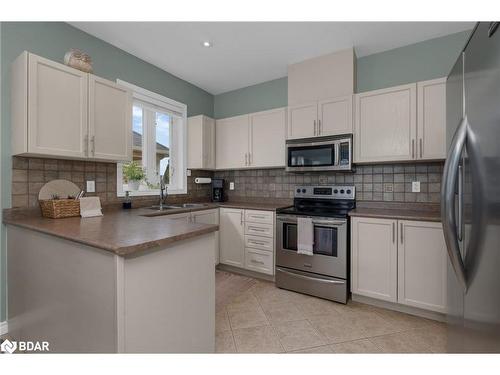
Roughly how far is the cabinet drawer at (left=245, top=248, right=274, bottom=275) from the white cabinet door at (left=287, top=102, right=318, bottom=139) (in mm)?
1438

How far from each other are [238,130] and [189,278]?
2372 millimetres

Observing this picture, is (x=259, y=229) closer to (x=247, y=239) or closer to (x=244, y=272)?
(x=247, y=239)

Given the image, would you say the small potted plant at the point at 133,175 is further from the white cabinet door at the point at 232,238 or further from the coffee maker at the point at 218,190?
the coffee maker at the point at 218,190

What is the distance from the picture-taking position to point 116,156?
211cm

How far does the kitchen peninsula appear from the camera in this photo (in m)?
0.99

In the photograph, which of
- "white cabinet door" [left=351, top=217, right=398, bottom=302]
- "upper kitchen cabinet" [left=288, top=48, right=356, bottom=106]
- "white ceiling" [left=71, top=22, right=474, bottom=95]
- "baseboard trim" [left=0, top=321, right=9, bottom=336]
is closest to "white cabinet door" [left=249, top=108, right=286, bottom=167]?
"upper kitchen cabinet" [left=288, top=48, right=356, bottom=106]

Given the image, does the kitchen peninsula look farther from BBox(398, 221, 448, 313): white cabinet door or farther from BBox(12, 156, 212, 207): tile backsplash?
BBox(398, 221, 448, 313): white cabinet door

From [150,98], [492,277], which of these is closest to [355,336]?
[492,277]

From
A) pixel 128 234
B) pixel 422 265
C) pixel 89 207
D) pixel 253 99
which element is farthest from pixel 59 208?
pixel 422 265

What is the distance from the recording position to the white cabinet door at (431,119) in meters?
2.07

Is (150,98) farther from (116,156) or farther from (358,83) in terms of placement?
(358,83)

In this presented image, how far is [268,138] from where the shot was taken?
304 centimetres

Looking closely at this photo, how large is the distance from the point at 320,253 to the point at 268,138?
1547 mm

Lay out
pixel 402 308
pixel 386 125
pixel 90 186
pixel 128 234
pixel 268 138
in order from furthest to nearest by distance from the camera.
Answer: pixel 268 138 → pixel 386 125 → pixel 90 186 → pixel 402 308 → pixel 128 234
